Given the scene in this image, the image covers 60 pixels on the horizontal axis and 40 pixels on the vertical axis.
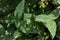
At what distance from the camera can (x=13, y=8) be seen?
8.30ft

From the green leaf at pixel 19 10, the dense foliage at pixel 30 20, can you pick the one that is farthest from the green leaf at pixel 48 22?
the green leaf at pixel 19 10

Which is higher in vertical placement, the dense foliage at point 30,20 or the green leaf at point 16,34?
the dense foliage at point 30,20

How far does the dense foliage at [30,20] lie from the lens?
7.58 feet

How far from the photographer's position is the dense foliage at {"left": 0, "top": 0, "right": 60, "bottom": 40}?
2311 millimetres

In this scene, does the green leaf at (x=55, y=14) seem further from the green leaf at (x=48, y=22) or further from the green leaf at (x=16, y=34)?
the green leaf at (x=16, y=34)

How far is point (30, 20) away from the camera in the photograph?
2352 mm

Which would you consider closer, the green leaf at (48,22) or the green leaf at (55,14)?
the green leaf at (48,22)

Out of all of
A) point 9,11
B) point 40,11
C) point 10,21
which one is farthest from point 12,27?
point 40,11

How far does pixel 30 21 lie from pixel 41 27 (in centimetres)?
16

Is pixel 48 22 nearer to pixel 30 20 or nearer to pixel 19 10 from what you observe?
pixel 30 20

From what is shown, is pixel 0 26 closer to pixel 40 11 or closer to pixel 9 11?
pixel 9 11

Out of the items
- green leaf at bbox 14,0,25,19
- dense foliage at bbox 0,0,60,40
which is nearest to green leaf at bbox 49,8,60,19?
dense foliage at bbox 0,0,60,40

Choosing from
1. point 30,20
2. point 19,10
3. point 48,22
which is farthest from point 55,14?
point 19,10

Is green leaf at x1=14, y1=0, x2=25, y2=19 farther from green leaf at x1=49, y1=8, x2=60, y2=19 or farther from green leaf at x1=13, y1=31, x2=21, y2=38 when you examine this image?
green leaf at x1=49, y1=8, x2=60, y2=19
